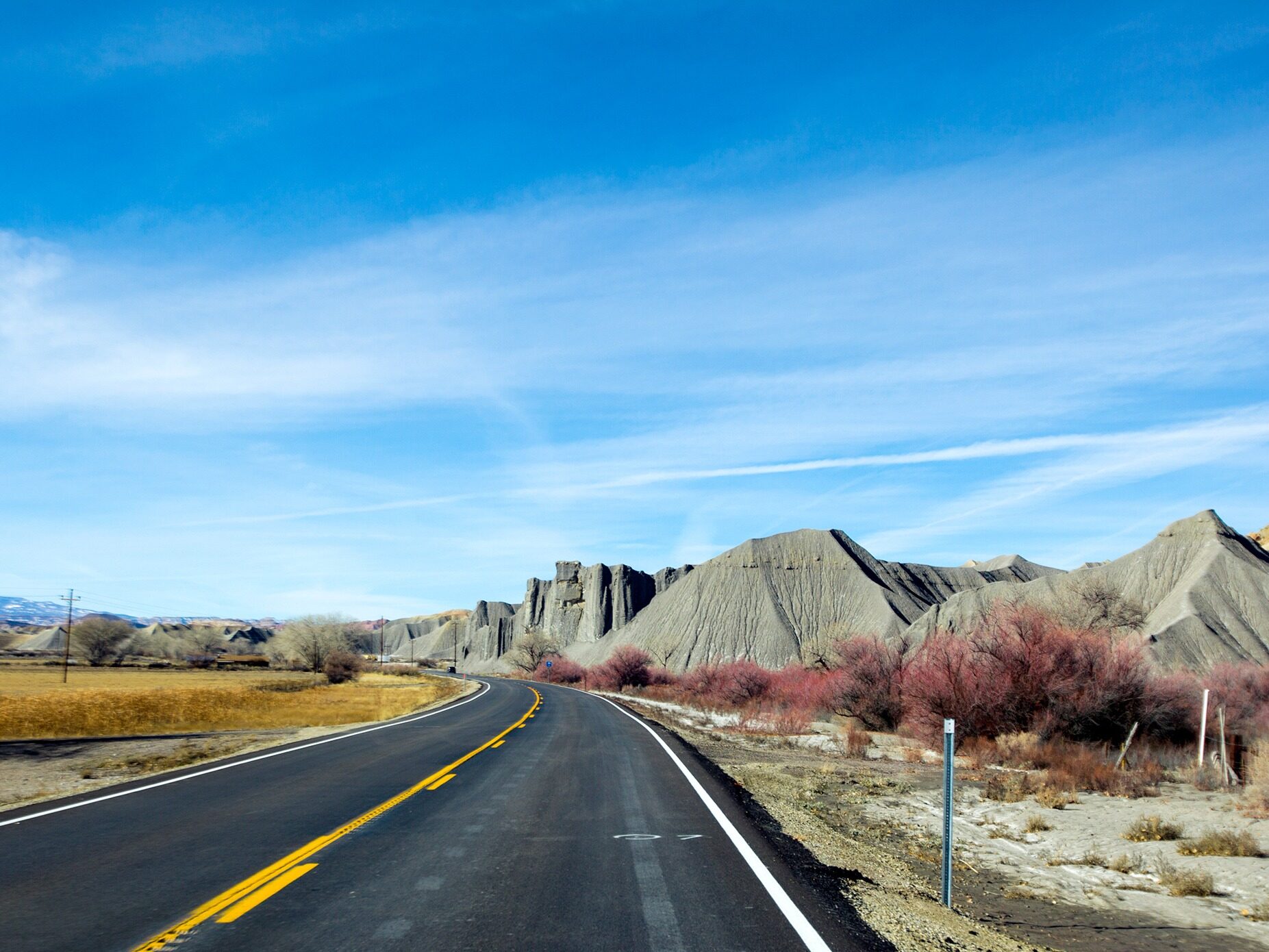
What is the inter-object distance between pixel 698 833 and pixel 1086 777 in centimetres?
986

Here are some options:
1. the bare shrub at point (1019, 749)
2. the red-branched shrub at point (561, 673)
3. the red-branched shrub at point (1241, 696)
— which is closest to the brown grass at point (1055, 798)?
the bare shrub at point (1019, 749)

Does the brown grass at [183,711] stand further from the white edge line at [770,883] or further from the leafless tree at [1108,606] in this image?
the leafless tree at [1108,606]

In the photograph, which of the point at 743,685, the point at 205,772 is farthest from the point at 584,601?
the point at 205,772

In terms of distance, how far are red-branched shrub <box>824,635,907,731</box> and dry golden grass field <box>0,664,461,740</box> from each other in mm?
16520

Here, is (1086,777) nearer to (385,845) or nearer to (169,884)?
(385,845)

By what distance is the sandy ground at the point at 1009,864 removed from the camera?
22.0 feet

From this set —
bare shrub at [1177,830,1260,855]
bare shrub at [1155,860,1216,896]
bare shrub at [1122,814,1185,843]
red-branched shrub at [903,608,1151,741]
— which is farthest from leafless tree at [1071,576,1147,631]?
bare shrub at [1155,860,1216,896]

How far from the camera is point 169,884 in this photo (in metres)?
6.64

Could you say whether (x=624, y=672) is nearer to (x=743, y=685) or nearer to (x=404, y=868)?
(x=743, y=685)

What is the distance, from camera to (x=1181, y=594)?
182ft

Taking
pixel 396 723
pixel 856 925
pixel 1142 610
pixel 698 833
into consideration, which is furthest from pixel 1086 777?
pixel 1142 610

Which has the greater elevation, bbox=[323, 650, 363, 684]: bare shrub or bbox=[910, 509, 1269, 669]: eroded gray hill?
bbox=[910, 509, 1269, 669]: eroded gray hill

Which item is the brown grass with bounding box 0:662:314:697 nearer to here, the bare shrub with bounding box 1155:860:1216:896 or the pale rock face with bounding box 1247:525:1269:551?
the bare shrub with bounding box 1155:860:1216:896

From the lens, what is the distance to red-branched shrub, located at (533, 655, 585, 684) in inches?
3438
